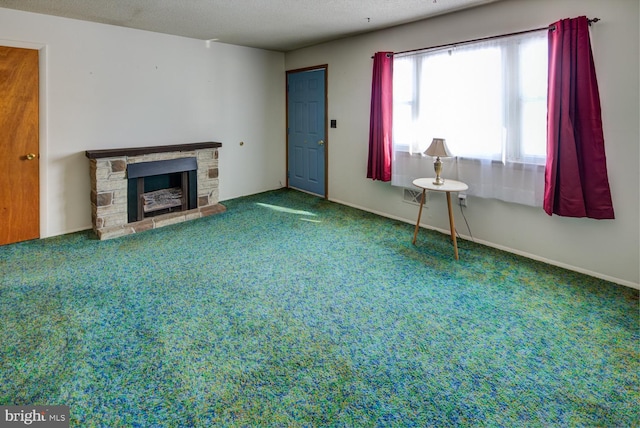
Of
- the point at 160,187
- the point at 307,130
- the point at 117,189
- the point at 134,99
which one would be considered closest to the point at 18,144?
the point at 117,189

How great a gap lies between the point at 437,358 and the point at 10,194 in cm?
445

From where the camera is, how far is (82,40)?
13.5 ft

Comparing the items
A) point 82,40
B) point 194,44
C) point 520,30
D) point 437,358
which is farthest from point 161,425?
point 194,44

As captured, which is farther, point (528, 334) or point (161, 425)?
point (528, 334)

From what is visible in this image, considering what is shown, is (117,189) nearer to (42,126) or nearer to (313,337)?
(42,126)

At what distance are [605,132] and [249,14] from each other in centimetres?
356

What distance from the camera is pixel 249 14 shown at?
154 inches

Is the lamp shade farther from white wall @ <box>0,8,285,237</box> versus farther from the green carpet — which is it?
white wall @ <box>0,8,285,237</box>

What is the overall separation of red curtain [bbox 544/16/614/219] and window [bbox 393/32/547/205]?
17 centimetres

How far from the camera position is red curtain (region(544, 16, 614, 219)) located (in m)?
2.93

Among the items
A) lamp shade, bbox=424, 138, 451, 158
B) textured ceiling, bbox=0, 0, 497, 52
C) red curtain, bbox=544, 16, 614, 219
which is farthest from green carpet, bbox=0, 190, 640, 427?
textured ceiling, bbox=0, 0, 497, 52

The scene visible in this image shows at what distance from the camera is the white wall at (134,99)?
398 centimetres

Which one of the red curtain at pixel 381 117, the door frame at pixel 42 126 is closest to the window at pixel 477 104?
the red curtain at pixel 381 117

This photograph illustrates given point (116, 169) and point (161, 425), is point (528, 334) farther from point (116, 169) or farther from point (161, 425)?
point (116, 169)
